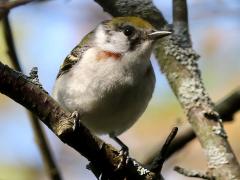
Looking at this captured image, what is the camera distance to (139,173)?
2811 millimetres

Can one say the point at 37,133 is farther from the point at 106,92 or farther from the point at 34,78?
the point at 34,78

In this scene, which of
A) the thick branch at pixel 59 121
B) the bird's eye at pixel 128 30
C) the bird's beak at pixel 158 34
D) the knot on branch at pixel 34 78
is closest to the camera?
the thick branch at pixel 59 121

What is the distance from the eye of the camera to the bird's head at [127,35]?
4055 millimetres

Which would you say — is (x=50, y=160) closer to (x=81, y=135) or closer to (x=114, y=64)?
(x=114, y=64)

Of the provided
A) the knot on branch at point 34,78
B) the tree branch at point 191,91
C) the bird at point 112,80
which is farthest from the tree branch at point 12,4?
the tree branch at point 191,91

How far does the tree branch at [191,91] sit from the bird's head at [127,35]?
133mm

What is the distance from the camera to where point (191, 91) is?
3850mm

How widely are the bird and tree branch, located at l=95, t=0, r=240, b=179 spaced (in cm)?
16

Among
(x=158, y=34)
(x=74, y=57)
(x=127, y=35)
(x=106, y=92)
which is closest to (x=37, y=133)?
(x=74, y=57)

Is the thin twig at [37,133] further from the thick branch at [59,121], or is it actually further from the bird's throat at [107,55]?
the thick branch at [59,121]

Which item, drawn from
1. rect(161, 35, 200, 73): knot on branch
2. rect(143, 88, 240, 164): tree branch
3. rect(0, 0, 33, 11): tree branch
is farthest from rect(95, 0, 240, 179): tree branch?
rect(0, 0, 33, 11): tree branch

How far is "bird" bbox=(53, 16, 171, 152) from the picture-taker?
3.73 metres

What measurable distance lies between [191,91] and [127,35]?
72cm

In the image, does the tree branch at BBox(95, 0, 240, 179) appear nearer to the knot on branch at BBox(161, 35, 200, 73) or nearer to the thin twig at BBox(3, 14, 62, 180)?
the knot on branch at BBox(161, 35, 200, 73)
